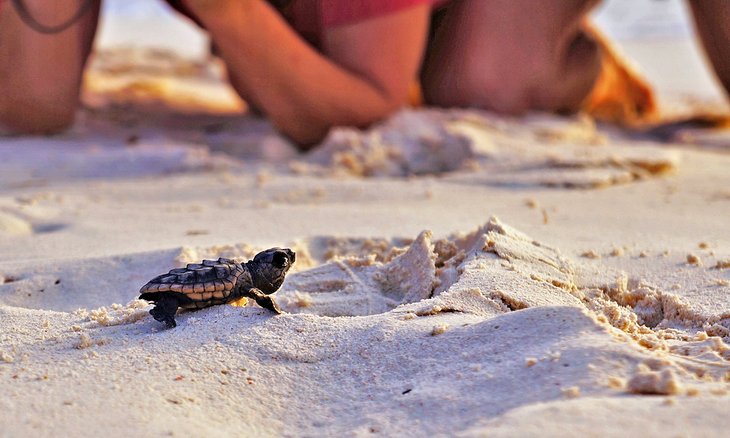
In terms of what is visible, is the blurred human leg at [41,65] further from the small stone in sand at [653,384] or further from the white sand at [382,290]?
the small stone in sand at [653,384]

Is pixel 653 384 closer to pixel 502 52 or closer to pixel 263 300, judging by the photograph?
pixel 263 300

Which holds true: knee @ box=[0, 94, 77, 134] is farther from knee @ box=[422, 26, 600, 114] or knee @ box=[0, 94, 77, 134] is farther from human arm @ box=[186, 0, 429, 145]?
knee @ box=[422, 26, 600, 114]

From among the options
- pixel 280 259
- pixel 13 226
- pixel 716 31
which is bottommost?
pixel 13 226

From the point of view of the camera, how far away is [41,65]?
113 inches

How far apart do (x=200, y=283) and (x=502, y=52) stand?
2.19 metres

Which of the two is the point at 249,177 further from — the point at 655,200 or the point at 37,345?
the point at 37,345

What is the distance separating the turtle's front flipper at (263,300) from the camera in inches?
48.3

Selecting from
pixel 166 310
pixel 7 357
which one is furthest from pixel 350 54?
pixel 7 357

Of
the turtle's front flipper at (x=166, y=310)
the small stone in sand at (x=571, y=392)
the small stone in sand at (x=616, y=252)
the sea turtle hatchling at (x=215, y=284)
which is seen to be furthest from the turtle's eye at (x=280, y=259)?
the small stone in sand at (x=616, y=252)

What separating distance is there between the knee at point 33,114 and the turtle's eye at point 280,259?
6.27ft

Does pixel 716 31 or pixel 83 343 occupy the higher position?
pixel 716 31

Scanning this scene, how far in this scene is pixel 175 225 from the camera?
1.90 metres

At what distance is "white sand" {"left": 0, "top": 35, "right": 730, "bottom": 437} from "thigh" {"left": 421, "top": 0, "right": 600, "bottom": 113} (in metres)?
0.44

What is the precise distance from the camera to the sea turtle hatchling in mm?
1208
